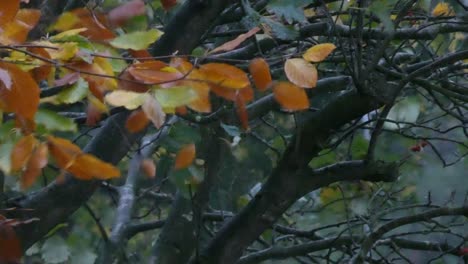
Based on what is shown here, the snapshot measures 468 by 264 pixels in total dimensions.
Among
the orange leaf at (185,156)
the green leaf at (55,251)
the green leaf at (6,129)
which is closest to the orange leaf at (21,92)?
the green leaf at (6,129)

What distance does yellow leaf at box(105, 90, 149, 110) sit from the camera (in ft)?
6.82

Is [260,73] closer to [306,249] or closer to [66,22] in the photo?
[66,22]

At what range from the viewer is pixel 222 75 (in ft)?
7.21

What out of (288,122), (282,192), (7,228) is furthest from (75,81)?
(288,122)

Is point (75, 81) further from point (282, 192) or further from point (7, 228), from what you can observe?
point (282, 192)

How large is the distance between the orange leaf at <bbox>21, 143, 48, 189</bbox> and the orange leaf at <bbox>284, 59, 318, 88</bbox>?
0.69 metres

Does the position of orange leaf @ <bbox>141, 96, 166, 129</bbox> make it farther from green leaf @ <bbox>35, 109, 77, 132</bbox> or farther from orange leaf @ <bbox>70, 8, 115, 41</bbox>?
orange leaf @ <bbox>70, 8, 115, 41</bbox>

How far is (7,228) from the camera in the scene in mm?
2592

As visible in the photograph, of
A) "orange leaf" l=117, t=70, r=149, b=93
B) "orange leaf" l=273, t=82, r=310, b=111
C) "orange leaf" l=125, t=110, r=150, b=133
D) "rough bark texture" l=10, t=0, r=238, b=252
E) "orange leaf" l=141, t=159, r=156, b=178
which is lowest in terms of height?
"orange leaf" l=141, t=159, r=156, b=178

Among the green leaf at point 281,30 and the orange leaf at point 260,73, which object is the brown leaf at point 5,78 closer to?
the orange leaf at point 260,73

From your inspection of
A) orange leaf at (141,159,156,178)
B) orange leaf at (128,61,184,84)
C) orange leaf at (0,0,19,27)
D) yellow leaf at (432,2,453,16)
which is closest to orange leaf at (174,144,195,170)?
orange leaf at (141,159,156,178)

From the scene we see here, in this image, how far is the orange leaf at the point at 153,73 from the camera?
2158 millimetres

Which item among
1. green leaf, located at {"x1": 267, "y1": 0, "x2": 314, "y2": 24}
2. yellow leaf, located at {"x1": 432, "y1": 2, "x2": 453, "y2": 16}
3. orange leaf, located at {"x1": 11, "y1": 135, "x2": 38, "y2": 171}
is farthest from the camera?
yellow leaf, located at {"x1": 432, "y1": 2, "x2": 453, "y2": 16}

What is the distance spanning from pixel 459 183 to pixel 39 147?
106 inches
